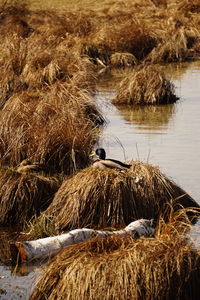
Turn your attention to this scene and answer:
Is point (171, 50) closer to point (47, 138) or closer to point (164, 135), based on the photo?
point (164, 135)

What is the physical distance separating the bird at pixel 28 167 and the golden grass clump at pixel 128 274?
321cm

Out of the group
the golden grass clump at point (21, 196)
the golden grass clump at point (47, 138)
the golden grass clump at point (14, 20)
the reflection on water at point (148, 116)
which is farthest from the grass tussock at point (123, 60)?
the golden grass clump at point (21, 196)

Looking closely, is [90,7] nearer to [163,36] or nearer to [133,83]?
[163,36]

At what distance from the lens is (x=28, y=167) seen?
9891 millimetres

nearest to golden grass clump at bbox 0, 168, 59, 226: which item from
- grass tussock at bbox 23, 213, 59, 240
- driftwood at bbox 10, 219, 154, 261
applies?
grass tussock at bbox 23, 213, 59, 240

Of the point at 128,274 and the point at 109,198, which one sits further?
the point at 109,198

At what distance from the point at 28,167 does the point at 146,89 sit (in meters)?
6.98

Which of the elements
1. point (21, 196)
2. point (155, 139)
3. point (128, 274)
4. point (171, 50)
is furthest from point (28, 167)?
point (171, 50)

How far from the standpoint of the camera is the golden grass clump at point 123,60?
882 inches

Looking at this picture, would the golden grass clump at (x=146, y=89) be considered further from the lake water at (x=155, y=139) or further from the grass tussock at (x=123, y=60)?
the grass tussock at (x=123, y=60)

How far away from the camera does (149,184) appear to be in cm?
892

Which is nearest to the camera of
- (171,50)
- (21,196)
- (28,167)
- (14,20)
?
(21,196)

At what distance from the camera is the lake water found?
24.5ft

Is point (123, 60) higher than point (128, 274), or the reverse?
point (128, 274)
